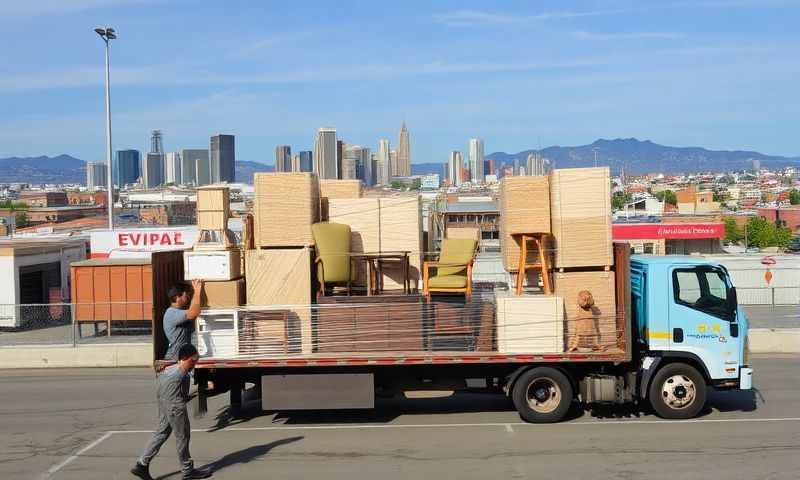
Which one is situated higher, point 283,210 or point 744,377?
point 283,210

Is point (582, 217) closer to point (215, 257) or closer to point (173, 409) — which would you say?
point (215, 257)

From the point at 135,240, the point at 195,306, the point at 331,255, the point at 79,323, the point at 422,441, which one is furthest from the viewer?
the point at 135,240

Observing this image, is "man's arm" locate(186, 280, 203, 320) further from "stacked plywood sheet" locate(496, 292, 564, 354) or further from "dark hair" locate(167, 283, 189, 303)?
"stacked plywood sheet" locate(496, 292, 564, 354)

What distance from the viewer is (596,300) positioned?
1199cm

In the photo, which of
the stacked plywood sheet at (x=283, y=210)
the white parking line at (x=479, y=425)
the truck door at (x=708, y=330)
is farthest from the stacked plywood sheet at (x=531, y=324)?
the stacked plywood sheet at (x=283, y=210)

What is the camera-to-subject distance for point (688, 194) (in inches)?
4737

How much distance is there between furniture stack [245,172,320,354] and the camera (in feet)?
39.5

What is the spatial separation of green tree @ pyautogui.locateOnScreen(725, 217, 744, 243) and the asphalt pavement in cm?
6994

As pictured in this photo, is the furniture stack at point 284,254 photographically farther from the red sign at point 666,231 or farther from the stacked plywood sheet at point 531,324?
the red sign at point 666,231

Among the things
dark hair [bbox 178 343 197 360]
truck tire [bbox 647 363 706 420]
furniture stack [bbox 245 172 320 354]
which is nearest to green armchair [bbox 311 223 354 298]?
furniture stack [bbox 245 172 320 354]

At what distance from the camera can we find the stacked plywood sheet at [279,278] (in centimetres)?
1230

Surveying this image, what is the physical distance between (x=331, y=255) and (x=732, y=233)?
75.4 meters

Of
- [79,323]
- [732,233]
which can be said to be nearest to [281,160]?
[732,233]

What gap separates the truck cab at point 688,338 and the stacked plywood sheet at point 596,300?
1.66 ft
